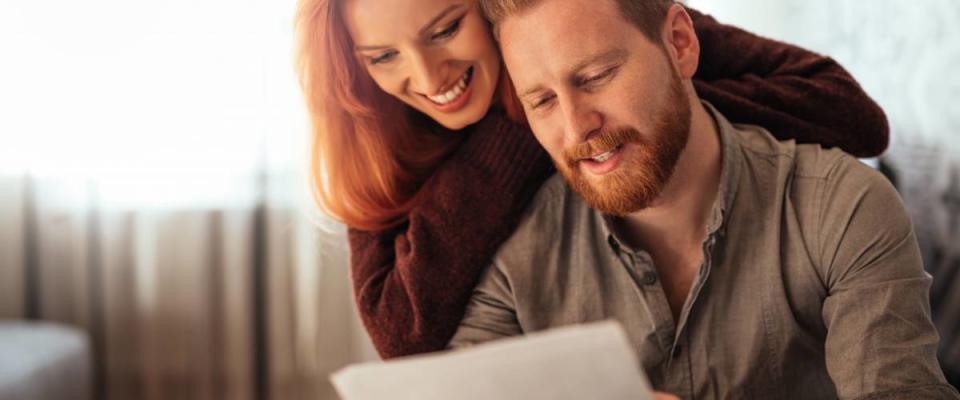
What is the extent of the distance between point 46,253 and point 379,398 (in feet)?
7.14

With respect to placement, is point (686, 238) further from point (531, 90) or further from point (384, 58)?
point (384, 58)

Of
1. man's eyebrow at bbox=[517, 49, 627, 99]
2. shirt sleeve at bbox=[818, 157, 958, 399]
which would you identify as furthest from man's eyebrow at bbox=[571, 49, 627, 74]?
shirt sleeve at bbox=[818, 157, 958, 399]

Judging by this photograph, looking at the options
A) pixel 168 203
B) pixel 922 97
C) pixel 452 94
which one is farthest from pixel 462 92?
pixel 168 203

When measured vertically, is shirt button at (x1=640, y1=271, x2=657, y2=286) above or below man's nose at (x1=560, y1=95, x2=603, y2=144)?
below

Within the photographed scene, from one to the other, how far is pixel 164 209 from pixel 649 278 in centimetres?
173

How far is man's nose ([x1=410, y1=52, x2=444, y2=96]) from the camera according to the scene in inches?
53.6

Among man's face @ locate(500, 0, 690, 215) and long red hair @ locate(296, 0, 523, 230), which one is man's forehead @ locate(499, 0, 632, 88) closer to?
man's face @ locate(500, 0, 690, 215)

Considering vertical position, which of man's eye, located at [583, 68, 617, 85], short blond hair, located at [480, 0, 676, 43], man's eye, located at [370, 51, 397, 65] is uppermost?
short blond hair, located at [480, 0, 676, 43]

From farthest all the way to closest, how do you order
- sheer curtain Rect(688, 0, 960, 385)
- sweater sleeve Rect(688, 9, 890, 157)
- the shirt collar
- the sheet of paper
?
1. sheer curtain Rect(688, 0, 960, 385)
2. sweater sleeve Rect(688, 9, 890, 157)
3. the shirt collar
4. the sheet of paper

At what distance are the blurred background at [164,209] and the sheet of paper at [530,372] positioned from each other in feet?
5.32

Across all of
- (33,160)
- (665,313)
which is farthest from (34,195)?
(665,313)

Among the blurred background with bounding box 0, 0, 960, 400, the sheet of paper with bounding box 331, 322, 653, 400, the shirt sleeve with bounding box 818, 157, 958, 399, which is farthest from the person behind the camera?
the blurred background with bounding box 0, 0, 960, 400

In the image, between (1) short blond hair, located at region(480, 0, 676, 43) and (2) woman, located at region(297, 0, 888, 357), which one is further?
(2) woman, located at region(297, 0, 888, 357)

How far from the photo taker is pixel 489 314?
1.38 meters
